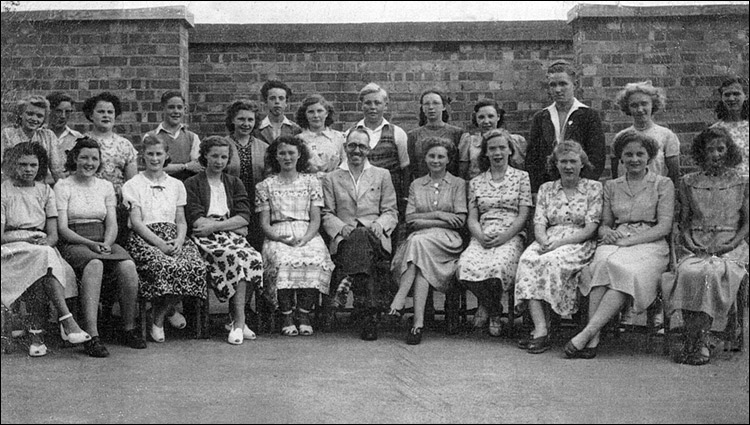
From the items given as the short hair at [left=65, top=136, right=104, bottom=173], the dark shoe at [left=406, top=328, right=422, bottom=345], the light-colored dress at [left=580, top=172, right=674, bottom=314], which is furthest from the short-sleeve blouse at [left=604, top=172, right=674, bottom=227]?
the short hair at [left=65, top=136, right=104, bottom=173]

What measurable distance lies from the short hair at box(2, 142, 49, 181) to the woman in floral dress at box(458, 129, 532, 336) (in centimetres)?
272

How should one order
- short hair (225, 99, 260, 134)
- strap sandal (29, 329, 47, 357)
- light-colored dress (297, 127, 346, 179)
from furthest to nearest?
light-colored dress (297, 127, 346, 179), short hair (225, 99, 260, 134), strap sandal (29, 329, 47, 357)

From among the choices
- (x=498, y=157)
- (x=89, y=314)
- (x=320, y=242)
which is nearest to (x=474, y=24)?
(x=498, y=157)

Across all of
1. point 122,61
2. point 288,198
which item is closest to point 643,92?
point 288,198

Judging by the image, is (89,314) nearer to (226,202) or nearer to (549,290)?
(226,202)

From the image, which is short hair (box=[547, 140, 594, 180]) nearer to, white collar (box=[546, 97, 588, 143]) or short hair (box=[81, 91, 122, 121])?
white collar (box=[546, 97, 588, 143])

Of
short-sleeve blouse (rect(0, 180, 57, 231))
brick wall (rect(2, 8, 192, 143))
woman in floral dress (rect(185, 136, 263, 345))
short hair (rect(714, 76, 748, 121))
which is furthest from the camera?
brick wall (rect(2, 8, 192, 143))

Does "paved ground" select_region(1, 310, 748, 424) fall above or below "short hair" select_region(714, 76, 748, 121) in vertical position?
below

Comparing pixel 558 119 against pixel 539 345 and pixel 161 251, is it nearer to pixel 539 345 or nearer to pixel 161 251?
pixel 539 345

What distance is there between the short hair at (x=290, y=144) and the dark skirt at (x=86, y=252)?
124cm

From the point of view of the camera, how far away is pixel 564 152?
18.0ft

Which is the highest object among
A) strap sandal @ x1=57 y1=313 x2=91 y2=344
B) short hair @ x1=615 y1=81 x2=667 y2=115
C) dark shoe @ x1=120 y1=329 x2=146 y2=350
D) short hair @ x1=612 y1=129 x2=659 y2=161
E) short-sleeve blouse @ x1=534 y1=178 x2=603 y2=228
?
short hair @ x1=615 y1=81 x2=667 y2=115

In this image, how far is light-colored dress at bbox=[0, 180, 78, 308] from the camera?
4.89m

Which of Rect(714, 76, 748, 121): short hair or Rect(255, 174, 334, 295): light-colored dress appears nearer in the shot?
Rect(255, 174, 334, 295): light-colored dress
